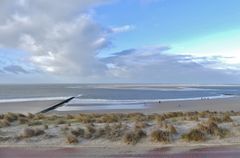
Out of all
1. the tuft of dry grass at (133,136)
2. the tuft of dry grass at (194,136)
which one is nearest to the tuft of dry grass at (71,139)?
the tuft of dry grass at (133,136)

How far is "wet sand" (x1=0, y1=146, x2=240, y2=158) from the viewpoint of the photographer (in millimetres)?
13590

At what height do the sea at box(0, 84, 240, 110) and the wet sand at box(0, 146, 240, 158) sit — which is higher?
the sea at box(0, 84, 240, 110)

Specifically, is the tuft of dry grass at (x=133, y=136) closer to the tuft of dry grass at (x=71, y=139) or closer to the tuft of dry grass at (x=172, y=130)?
the tuft of dry grass at (x=172, y=130)

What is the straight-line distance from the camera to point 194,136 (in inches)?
655

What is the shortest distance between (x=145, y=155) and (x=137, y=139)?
3.03 m

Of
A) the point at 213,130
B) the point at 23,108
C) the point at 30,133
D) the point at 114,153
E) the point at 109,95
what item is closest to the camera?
the point at 114,153

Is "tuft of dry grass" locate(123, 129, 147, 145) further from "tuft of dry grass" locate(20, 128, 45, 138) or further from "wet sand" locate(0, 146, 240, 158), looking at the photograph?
"tuft of dry grass" locate(20, 128, 45, 138)

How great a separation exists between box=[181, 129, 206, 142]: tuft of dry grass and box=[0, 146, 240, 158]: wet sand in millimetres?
1535

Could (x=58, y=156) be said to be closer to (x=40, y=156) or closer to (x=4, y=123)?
(x=40, y=156)

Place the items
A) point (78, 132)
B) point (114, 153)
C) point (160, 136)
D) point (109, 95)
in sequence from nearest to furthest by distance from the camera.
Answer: point (114, 153), point (160, 136), point (78, 132), point (109, 95)

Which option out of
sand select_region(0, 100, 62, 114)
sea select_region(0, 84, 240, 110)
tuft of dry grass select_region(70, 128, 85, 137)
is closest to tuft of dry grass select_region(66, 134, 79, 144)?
tuft of dry grass select_region(70, 128, 85, 137)

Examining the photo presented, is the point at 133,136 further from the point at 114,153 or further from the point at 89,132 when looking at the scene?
the point at 114,153

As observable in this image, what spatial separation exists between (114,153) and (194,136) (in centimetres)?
380

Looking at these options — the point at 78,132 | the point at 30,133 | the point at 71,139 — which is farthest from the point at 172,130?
the point at 30,133
